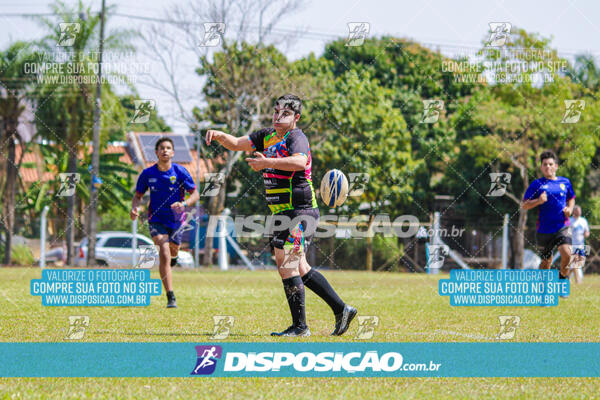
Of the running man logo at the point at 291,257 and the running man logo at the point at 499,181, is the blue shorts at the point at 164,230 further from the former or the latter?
the running man logo at the point at 499,181

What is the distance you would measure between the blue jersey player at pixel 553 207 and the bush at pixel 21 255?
2024 centimetres

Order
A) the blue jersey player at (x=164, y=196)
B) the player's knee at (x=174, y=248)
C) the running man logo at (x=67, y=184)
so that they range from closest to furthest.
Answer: the blue jersey player at (x=164, y=196)
the player's knee at (x=174, y=248)
the running man logo at (x=67, y=184)

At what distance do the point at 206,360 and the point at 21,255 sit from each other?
24.0 m

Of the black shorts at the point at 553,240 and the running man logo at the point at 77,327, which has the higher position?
the black shorts at the point at 553,240

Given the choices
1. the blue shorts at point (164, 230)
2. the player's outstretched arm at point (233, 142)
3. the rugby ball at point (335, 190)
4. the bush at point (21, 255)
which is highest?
the player's outstretched arm at point (233, 142)

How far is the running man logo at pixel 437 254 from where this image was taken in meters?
24.8

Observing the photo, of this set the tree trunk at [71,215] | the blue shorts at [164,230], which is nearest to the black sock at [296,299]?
the blue shorts at [164,230]

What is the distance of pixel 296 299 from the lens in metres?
6.62

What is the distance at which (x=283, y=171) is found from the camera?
6547 mm

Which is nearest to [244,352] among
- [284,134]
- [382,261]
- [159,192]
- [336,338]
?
[336,338]

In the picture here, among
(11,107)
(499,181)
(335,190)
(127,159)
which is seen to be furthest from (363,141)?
(335,190)

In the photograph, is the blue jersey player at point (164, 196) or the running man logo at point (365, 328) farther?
the blue jersey player at point (164, 196)

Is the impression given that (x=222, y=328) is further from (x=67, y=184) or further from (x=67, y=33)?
(x=67, y=184)

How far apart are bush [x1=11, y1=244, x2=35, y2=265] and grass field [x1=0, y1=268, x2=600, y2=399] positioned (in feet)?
40.9
